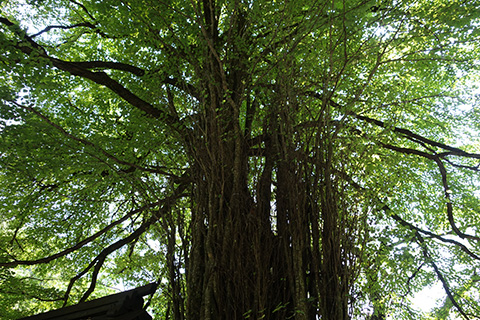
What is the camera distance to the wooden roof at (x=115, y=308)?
362 cm

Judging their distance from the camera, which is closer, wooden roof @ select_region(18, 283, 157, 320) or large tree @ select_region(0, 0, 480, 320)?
large tree @ select_region(0, 0, 480, 320)

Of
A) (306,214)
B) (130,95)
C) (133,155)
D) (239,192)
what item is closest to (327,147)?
(306,214)

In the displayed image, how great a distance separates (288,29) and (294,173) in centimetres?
182

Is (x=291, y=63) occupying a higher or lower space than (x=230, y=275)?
higher

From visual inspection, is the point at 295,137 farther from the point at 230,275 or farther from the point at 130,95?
the point at 130,95

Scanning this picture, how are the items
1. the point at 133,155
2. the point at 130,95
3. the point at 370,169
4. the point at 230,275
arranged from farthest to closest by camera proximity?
the point at 133,155 → the point at 130,95 → the point at 370,169 → the point at 230,275

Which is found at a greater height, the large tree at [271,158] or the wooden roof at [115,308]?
the large tree at [271,158]

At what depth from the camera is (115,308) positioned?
362cm

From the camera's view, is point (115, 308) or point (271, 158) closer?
point (115, 308)

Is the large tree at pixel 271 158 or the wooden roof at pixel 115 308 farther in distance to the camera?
the wooden roof at pixel 115 308

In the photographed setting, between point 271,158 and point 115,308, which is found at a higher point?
point 271,158

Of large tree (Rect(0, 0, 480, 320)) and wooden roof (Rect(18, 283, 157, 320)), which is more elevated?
large tree (Rect(0, 0, 480, 320))

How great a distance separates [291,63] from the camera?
3.73m

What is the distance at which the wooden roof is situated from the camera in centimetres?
362
